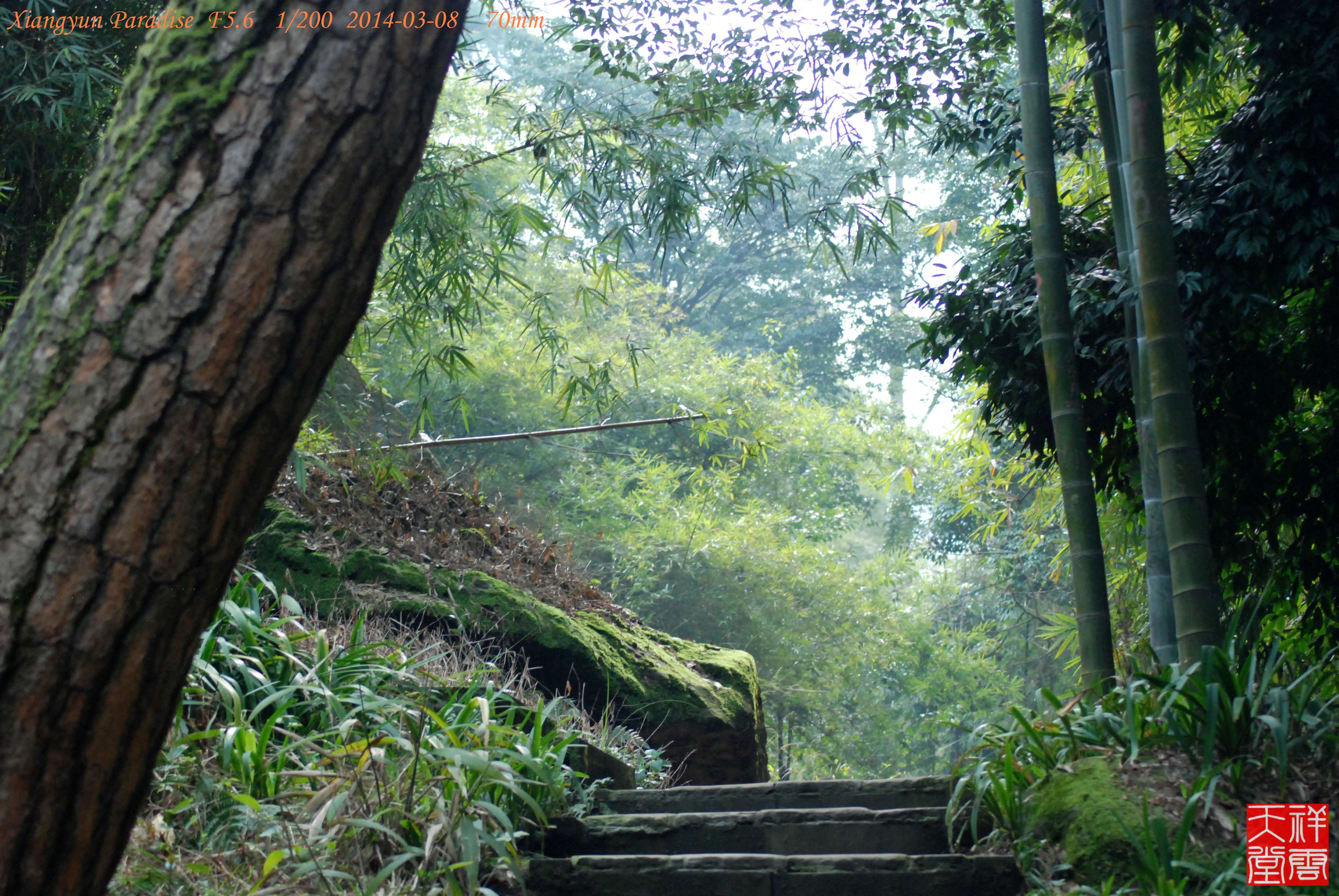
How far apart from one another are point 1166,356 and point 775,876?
1.59 metres

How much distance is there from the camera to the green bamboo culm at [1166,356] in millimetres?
2230

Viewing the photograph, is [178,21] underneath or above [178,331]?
above

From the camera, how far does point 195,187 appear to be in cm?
92

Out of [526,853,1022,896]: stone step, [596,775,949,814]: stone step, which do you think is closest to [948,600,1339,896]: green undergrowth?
[526,853,1022,896]: stone step

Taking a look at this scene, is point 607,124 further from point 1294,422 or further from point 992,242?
point 1294,422

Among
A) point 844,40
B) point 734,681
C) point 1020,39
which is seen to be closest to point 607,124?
point 844,40

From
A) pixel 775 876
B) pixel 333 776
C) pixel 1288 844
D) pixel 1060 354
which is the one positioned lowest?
pixel 775 876

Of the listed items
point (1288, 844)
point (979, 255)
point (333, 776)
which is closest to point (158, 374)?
point (333, 776)

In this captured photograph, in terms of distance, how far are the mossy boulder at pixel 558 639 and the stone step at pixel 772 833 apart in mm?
966

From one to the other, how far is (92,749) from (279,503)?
118 inches

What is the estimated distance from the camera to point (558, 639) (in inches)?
142

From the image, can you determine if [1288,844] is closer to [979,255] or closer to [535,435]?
[535,435]

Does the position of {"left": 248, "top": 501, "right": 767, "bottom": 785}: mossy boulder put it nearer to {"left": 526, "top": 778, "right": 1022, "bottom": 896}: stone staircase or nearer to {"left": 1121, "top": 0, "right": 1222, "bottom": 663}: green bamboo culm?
{"left": 526, "top": 778, "right": 1022, "bottom": 896}: stone staircase

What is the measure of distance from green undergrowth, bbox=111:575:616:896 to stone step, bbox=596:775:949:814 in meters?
0.24
